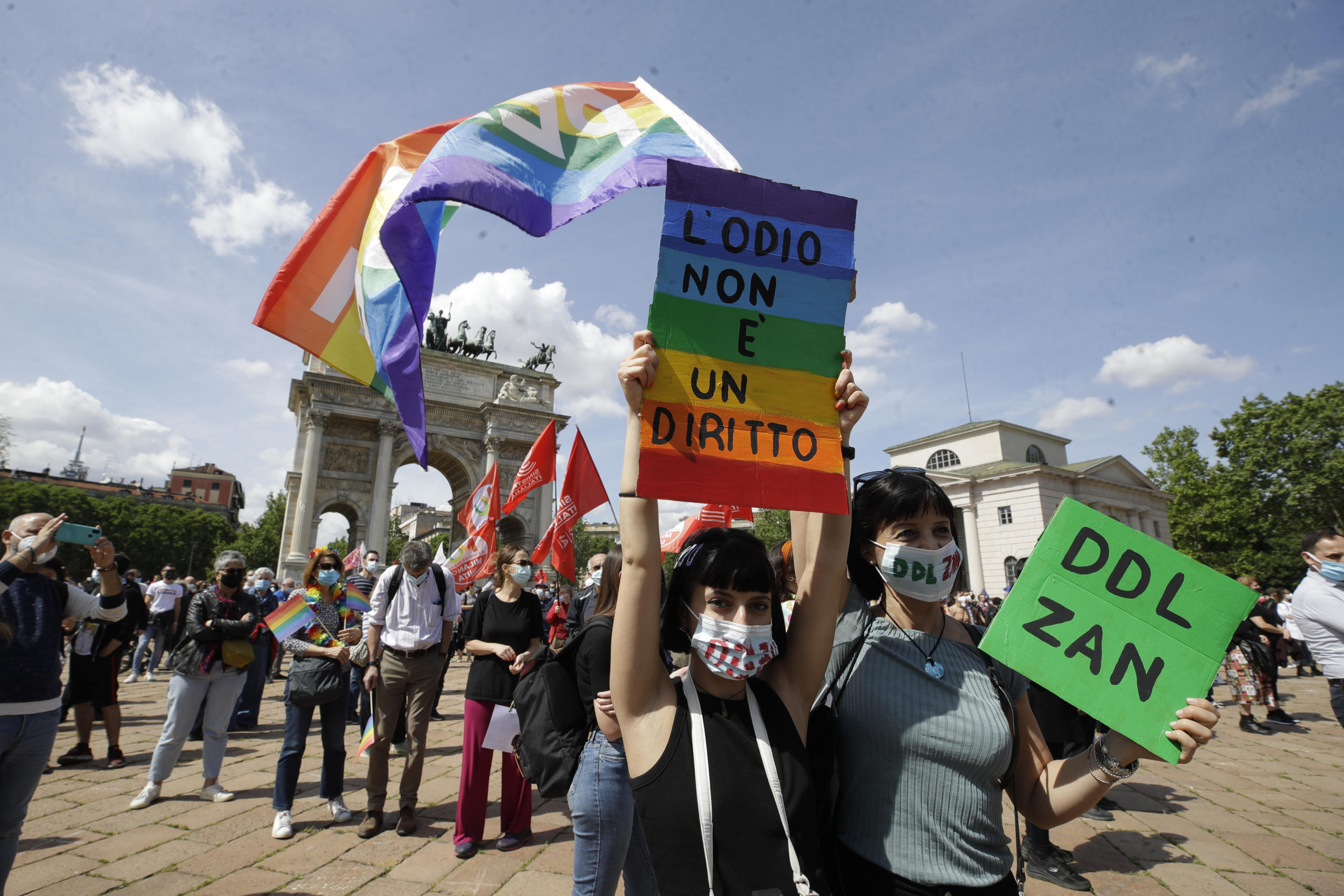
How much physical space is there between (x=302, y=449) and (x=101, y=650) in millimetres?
31428

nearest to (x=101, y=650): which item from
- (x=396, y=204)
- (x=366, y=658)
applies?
(x=366, y=658)

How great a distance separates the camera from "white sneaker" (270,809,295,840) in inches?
177

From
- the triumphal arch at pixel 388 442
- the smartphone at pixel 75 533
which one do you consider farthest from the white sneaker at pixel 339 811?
the triumphal arch at pixel 388 442

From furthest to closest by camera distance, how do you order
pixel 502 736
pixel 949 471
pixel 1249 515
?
pixel 949 471
pixel 1249 515
pixel 502 736

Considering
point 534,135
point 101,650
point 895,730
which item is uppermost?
point 534,135

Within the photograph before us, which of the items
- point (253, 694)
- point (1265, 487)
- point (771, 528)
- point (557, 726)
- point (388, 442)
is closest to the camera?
point (557, 726)

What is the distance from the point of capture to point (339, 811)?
4.87 meters

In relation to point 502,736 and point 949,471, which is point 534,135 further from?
point 949,471

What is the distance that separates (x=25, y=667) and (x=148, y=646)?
1256 cm

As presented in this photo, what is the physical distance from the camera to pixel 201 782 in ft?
19.5

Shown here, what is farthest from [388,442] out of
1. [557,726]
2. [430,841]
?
[557,726]

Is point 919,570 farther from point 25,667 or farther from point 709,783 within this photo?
point 25,667

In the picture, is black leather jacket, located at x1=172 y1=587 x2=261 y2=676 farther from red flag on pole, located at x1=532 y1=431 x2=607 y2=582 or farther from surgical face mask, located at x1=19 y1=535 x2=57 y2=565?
red flag on pole, located at x1=532 y1=431 x2=607 y2=582

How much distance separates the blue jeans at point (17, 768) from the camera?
311 centimetres
